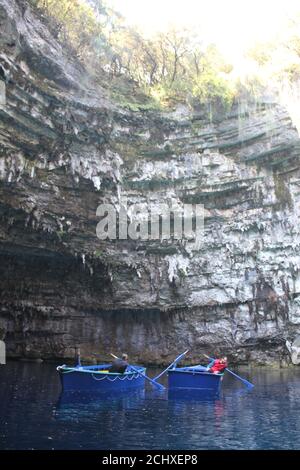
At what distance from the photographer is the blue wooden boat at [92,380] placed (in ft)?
57.0

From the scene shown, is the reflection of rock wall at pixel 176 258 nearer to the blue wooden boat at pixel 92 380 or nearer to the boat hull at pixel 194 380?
the boat hull at pixel 194 380

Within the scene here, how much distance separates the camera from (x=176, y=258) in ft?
96.6

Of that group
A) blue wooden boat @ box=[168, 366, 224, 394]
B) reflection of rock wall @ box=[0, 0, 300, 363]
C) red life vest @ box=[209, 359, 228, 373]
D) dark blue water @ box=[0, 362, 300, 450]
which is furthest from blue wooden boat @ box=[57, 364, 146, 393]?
reflection of rock wall @ box=[0, 0, 300, 363]

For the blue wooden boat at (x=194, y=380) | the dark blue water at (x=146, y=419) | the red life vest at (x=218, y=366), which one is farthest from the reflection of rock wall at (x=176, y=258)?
the blue wooden boat at (x=194, y=380)

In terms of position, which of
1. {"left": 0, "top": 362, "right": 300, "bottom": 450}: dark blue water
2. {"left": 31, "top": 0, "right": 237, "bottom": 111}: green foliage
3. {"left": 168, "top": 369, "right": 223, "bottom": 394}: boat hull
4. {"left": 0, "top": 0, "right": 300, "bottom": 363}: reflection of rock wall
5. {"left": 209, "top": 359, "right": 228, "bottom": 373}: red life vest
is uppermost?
{"left": 31, "top": 0, "right": 237, "bottom": 111}: green foliage

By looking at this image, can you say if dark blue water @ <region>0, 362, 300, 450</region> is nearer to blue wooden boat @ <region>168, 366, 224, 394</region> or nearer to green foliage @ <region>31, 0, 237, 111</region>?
blue wooden boat @ <region>168, 366, 224, 394</region>

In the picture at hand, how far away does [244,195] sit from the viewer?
96.1ft

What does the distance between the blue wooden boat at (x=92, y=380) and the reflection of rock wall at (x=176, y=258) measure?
387 inches

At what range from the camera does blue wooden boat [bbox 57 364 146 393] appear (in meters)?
17.4

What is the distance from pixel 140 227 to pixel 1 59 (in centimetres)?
1283

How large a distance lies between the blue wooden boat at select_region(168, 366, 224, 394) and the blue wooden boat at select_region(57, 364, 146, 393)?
2036mm

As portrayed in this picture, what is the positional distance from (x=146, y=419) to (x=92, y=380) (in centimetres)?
510
